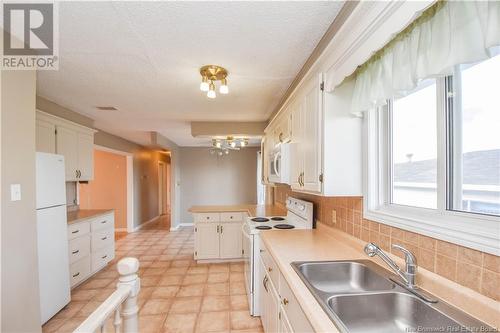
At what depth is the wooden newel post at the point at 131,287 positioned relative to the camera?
1135mm

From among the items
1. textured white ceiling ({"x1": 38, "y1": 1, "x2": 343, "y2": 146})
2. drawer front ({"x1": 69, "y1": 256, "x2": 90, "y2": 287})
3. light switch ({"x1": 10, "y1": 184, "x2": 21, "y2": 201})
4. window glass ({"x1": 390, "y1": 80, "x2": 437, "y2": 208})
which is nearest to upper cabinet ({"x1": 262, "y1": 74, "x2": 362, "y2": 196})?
window glass ({"x1": 390, "y1": 80, "x2": 437, "y2": 208})

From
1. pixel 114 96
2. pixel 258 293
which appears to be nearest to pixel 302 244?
pixel 258 293

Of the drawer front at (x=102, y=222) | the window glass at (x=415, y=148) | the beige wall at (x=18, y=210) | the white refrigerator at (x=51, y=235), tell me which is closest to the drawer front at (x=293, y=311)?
the window glass at (x=415, y=148)

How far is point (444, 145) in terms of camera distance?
3.71ft

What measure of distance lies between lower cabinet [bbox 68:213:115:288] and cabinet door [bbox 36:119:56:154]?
38.2 inches

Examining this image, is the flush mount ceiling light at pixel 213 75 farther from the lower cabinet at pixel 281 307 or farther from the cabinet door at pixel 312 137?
the lower cabinet at pixel 281 307

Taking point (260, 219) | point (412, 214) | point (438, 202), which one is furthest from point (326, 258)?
point (260, 219)

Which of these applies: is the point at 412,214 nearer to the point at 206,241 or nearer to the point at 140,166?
the point at 206,241

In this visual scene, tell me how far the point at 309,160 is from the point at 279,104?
62.7 inches

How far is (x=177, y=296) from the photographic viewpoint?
281cm

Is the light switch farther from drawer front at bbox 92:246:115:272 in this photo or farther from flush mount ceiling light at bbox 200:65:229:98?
drawer front at bbox 92:246:115:272

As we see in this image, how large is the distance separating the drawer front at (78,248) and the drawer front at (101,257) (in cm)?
21

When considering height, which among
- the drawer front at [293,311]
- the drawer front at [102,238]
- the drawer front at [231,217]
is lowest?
the drawer front at [102,238]

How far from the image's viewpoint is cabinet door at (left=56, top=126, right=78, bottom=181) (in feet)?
10.3
